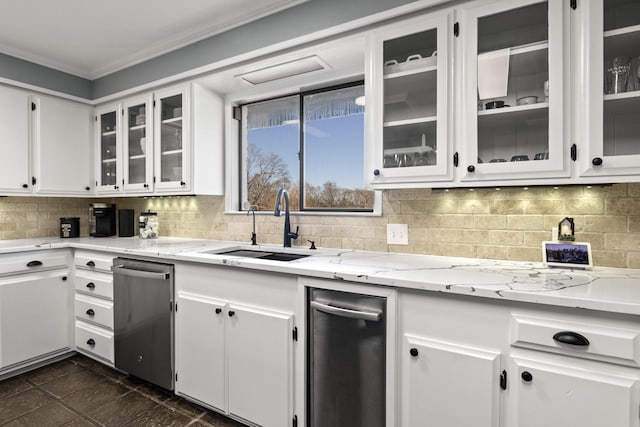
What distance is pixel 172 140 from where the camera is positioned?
2865 millimetres

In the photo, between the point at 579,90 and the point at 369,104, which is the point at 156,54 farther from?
the point at 579,90

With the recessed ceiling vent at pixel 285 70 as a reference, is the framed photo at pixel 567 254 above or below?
below

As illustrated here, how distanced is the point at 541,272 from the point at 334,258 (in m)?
1.02

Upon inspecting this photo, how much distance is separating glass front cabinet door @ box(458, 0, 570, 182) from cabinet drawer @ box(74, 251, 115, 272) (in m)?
2.52

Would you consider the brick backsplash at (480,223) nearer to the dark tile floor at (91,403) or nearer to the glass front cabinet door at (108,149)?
the glass front cabinet door at (108,149)

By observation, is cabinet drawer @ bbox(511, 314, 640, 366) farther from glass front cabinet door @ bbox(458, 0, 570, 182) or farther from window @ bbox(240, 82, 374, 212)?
window @ bbox(240, 82, 374, 212)

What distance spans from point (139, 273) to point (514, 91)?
2.43 metres

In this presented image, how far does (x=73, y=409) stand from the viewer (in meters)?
2.20

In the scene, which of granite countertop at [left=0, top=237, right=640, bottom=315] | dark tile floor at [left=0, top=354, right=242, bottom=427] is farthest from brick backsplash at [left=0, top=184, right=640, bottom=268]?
dark tile floor at [left=0, top=354, right=242, bottom=427]

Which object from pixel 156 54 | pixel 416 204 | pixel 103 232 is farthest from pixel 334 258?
pixel 103 232

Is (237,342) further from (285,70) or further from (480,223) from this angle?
(285,70)

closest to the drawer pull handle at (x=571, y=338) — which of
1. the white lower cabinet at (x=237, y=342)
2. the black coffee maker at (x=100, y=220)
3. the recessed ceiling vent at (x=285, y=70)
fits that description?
the white lower cabinet at (x=237, y=342)

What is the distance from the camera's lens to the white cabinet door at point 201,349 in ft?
6.73

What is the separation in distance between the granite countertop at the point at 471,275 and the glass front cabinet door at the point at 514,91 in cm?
44
